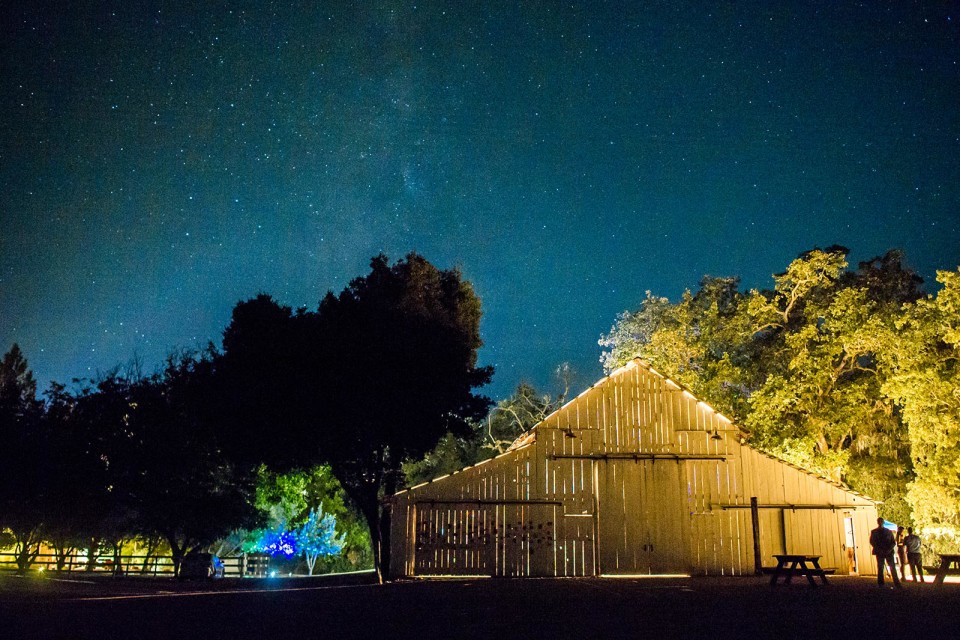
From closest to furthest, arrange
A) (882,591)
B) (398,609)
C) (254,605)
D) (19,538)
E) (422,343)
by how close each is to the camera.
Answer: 1. (398,609)
2. (254,605)
3. (882,591)
4. (422,343)
5. (19,538)

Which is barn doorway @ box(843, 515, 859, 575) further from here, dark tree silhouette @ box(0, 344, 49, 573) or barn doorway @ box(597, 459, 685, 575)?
dark tree silhouette @ box(0, 344, 49, 573)

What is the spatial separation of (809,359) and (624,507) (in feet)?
39.0

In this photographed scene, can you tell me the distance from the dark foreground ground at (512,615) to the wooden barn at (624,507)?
23.1 feet

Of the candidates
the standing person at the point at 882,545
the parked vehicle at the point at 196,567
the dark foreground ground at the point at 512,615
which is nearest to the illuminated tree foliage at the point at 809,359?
the standing person at the point at 882,545

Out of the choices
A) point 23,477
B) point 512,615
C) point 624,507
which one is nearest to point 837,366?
point 624,507

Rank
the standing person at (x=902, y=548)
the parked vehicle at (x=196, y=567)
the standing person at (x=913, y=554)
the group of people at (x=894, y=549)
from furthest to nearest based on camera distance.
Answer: the parked vehicle at (x=196, y=567), the standing person at (x=902, y=548), the standing person at (x=913, y=554), the group of people at (x=894, y=549)

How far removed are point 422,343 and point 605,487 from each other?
7.72 meters

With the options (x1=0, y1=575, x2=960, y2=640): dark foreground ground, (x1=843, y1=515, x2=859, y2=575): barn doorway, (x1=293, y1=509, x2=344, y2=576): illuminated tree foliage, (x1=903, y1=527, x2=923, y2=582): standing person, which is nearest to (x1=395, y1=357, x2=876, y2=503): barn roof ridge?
(x1=843, y1=515, x2=859, y2=575): barn doorway

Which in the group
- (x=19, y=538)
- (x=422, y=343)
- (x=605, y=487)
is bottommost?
(x=19, y=538)

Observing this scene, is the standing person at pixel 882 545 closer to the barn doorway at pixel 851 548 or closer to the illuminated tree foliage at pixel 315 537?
the barn doorway at pixel 851 548

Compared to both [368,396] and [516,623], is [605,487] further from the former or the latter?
[516,623]

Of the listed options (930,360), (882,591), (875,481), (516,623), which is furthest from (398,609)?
(875,481)

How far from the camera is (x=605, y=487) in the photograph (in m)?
21.7

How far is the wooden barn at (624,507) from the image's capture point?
830 inches
